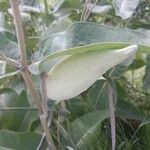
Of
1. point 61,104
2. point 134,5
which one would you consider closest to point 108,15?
point 134,5

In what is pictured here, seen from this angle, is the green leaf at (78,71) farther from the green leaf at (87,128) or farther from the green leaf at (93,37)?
the green leaf at (87,128)

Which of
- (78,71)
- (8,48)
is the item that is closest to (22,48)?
(78,71)

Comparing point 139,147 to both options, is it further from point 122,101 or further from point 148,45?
point 148,45

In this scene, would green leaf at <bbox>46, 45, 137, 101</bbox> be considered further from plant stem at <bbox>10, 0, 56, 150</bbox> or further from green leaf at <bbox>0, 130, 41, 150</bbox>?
green leaf at <bbox>0, 130, 41, 150</bbox>

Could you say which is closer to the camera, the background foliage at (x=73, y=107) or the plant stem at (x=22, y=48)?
the plant stem at (x=22, y=48)

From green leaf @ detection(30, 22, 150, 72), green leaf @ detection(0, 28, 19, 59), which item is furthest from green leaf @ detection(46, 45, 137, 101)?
green leaf @ detection(0, 28, 19, 59)

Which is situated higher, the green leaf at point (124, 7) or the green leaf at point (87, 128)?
the green leaf at point (124, 7)

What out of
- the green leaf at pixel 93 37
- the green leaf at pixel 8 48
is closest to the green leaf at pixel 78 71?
the green leaf at pixel 93 37

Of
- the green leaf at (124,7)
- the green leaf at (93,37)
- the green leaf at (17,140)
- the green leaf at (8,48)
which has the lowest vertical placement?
the green leaf at (17,140)
